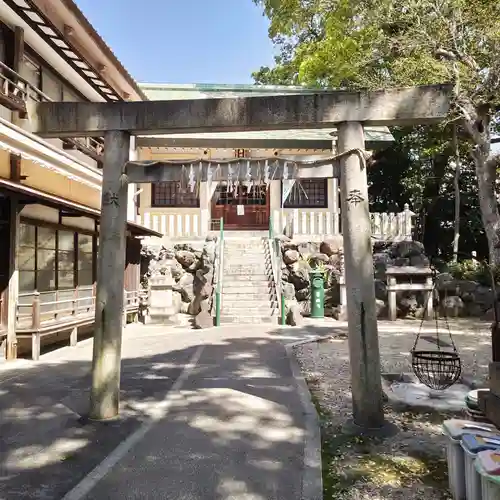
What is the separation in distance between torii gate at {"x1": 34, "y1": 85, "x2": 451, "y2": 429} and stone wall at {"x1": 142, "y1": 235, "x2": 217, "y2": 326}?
9911mm

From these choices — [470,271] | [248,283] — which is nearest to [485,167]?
[470,271]

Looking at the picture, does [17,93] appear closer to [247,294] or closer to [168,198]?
[247,294]

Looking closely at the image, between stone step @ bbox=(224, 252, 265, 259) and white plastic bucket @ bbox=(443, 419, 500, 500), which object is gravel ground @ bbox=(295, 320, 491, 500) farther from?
stone step @ bbox=(224, 252, 265, 259)

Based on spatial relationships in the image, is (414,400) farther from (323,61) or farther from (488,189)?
(323,61)

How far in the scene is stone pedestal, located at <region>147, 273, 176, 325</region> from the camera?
15117 millimetres

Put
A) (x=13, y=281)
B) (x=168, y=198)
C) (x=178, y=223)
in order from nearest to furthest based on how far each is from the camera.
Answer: (x=13, y=281) < (x=178, y=223) < (x=168, y=198)

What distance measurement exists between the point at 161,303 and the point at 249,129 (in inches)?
425

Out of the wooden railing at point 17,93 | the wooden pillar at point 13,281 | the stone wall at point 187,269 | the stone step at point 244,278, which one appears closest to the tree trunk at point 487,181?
the stone step at point 244,278

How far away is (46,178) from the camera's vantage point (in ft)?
34.1

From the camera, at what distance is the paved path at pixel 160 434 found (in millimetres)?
3746

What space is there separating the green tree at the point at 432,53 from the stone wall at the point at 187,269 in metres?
7.81

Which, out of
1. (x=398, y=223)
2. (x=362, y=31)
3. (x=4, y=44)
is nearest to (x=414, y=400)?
(x=4, y=44)

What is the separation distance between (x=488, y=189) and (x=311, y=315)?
7158 millimetres

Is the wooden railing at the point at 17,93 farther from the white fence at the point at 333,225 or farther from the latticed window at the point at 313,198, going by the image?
the latticed window at the point at 313,198
